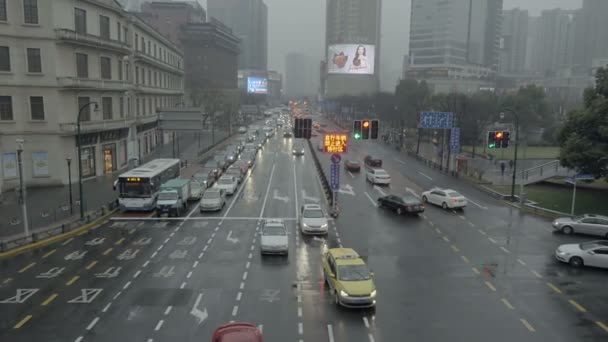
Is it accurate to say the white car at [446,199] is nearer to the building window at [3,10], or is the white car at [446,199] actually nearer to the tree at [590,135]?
the tree at [590,135]

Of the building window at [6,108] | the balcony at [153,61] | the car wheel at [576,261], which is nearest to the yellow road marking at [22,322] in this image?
the car wheel at [576,261]

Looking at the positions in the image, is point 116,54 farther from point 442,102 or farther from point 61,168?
point 442,102

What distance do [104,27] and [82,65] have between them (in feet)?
20.2

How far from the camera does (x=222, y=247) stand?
28344mm

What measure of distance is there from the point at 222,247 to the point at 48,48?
28.2m

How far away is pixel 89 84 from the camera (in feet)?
158

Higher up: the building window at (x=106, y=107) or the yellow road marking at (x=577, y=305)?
the building window at (x=106, y=107)

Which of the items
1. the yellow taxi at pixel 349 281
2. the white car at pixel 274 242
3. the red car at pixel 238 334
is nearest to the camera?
the red car at pixel 238 334

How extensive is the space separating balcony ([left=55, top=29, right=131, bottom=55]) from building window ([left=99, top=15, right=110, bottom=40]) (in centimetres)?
106

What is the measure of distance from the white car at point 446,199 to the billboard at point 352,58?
11065 cm

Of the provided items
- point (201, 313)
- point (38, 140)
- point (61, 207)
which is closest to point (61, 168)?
point (38, 140)

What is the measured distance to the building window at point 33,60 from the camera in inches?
1740

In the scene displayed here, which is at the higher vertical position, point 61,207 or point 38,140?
point 38,140

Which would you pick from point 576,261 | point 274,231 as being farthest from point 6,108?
point 576,261
